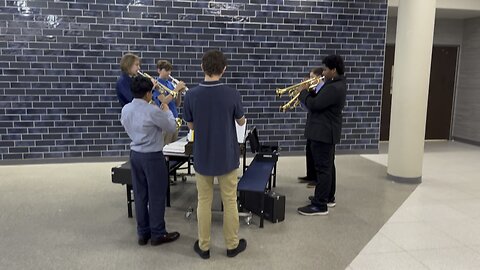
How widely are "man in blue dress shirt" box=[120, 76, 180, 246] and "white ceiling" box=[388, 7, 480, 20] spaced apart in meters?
5.46

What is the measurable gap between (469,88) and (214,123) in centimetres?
715

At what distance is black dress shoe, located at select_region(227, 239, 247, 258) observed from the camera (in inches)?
121

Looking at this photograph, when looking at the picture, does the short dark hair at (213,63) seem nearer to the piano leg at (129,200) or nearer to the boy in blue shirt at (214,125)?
the boy in blue shirt at (214,125)

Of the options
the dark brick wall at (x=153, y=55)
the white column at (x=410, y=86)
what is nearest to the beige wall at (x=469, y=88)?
the dark brick wall at (x=153, y=55)

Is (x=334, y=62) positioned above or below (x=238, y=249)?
above

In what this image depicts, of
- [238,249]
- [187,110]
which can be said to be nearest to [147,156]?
[187,110]

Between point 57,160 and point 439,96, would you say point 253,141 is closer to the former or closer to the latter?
point 57,160

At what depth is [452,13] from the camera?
7484mm

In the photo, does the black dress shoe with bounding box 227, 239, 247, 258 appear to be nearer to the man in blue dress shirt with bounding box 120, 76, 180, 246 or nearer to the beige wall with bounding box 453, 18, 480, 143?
the man in blue dress shirt with bounding box 120, 76, 180, 246

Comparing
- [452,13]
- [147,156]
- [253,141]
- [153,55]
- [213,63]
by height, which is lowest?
[253,141]

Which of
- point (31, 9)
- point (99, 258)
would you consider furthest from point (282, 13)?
point (99, 258)

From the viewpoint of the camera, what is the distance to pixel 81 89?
5.89 meters

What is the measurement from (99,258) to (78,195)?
5.46 ft

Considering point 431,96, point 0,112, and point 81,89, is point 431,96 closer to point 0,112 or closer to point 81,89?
point 81,89
